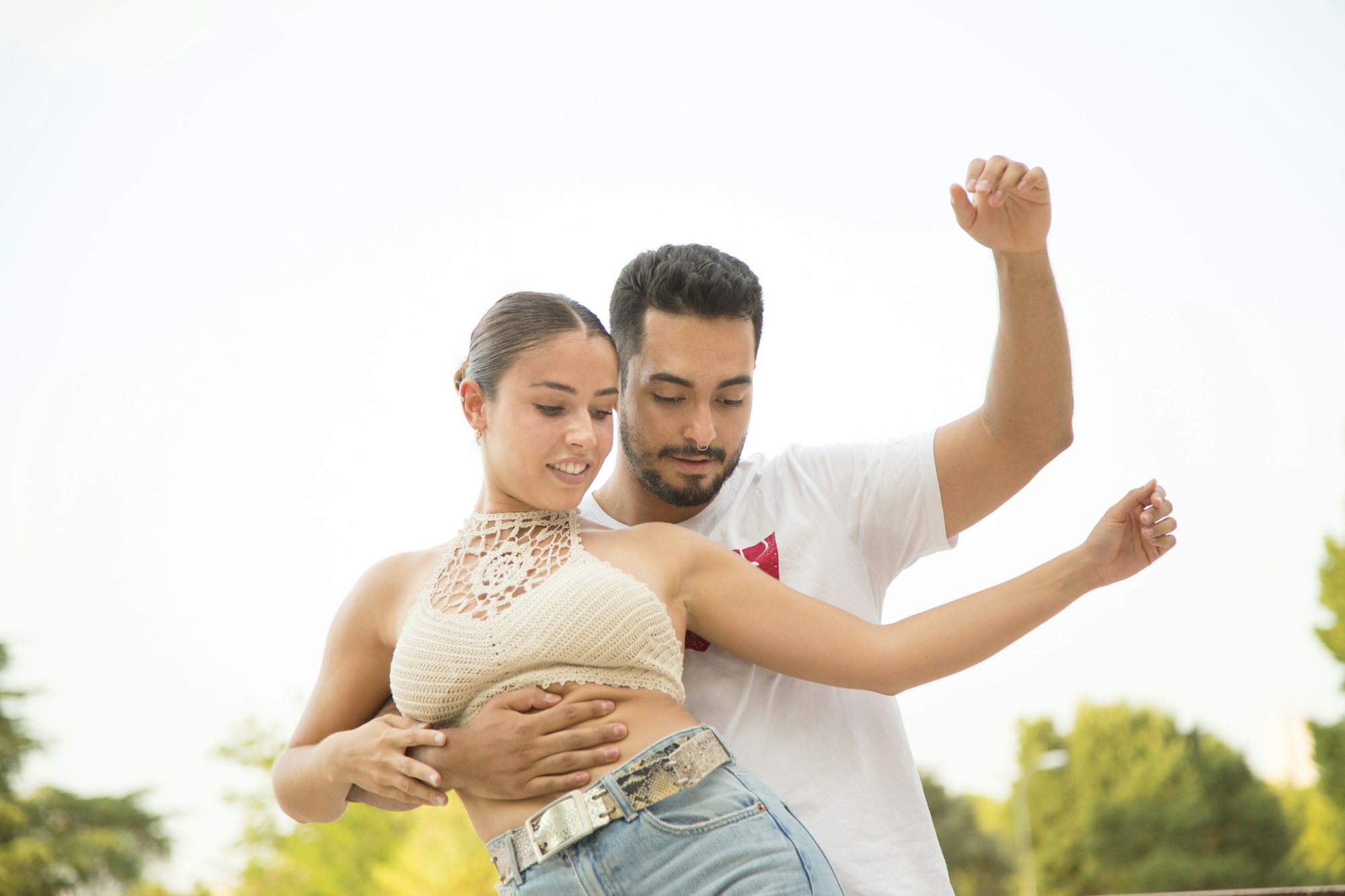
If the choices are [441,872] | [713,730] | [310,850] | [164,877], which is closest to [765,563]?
[713,730]

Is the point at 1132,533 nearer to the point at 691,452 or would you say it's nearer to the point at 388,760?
the point at 691,452

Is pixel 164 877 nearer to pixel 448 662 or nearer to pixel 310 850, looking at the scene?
pixel 310 850

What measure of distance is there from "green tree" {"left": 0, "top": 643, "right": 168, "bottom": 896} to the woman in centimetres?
3040

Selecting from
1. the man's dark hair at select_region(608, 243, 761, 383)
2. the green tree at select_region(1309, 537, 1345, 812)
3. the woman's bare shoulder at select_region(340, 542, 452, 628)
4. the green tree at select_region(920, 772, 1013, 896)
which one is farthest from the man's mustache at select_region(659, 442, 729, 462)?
the green tree at select_region(920, 772, 1013, 896)

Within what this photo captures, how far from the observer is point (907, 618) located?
256 centimetres

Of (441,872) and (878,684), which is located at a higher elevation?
(878,684)

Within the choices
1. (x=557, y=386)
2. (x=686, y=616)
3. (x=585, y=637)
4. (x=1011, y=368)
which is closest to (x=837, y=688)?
(x=686, y=616)

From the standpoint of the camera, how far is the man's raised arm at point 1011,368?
257cm

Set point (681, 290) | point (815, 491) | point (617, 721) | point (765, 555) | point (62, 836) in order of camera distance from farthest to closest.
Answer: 1. point (62, 836)
2. point (681, 290)
3. point (815, 491)
4. point (765, 555)
5. point (617, 721)

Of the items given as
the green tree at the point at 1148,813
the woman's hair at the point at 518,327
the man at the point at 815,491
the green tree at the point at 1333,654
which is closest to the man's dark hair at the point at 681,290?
the man at the point at 815,491

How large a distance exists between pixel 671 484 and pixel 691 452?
101mm

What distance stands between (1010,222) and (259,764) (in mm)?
32030

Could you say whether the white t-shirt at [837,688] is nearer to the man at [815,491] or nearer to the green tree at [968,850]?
the man at [815,491]

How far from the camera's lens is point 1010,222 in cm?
261
